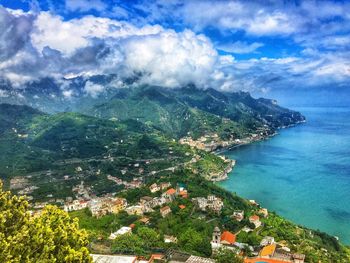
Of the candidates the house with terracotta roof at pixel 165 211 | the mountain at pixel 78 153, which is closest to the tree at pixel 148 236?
the house with terracotta roof at pixel 165 211

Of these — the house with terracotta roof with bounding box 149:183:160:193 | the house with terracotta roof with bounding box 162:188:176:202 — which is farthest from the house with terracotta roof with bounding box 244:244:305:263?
the house with terracotta roof with bounding box 149:183:160:193

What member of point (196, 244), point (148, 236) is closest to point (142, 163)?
point (148, 236)

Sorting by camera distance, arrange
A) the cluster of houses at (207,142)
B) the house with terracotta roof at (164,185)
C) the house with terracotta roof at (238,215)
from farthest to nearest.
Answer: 1. the cluster of houses at (207,142)
2. the house with terracotta roof at (164,185)
3. the house with terracotta roof at (238,215)

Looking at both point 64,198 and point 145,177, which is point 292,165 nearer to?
point 145,177

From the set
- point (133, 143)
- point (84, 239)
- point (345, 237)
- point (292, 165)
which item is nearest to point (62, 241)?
point (84, 239)

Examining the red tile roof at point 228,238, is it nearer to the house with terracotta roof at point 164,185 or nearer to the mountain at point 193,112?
the house with terracotta roof at point 164,185
